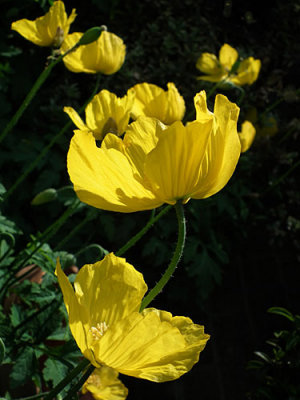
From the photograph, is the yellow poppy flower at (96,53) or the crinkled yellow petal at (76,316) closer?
the crinkled yellow petal at (76,316)

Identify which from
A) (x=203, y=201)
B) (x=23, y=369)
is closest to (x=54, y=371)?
A: (x=23, y=369)

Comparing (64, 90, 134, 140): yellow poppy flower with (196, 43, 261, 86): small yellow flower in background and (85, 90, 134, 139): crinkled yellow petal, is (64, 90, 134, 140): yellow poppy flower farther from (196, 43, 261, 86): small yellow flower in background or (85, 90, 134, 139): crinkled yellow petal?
(196, 43, 261, 86): small yellow flower in background

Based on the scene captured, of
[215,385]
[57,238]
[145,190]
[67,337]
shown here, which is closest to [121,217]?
[57,238]

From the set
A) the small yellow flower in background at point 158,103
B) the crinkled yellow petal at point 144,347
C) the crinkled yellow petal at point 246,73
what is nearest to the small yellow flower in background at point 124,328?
the crinkled yellow petal at point 144,347

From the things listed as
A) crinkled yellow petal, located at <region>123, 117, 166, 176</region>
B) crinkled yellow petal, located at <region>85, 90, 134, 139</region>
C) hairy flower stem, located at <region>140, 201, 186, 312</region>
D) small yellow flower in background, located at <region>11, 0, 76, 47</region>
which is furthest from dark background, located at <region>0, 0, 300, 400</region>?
hairy flower stem, located at <region>140, 201, 186, 312</region>

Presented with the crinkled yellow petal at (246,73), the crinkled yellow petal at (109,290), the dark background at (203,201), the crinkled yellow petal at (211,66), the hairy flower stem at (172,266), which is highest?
the hairy flower stem at (172,266)

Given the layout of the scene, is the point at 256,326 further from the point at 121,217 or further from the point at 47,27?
the point at 47,27

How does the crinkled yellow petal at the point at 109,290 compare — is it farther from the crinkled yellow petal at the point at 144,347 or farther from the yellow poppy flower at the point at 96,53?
the yellow poppy flower at the point at 96,53
